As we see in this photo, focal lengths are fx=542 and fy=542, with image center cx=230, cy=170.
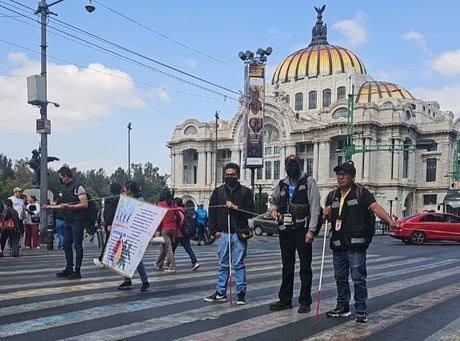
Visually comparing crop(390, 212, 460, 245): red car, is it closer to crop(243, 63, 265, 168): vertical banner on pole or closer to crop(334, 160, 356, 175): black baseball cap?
crop(243, 63, 265, 168): vertical banner on pole

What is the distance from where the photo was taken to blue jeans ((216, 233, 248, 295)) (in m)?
7.21

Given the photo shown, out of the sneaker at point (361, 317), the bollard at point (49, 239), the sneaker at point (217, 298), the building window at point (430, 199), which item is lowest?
the building window at point (430, 199)

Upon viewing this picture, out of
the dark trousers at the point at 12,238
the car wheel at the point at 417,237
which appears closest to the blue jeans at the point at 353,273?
the dark trousers at the point at 12,238

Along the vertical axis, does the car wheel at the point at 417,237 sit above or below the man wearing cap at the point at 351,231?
below

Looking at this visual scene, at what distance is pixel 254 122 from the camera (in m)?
41.2

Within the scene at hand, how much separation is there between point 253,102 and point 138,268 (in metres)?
33.3

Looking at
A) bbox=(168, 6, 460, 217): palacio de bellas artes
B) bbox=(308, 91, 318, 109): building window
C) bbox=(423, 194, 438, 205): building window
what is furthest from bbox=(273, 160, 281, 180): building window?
bbox=(423, 194, 438, 205): building window

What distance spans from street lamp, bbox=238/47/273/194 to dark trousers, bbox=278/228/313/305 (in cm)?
3381

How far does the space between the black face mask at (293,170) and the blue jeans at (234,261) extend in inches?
46.3

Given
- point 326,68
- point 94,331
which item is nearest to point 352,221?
point 94,331

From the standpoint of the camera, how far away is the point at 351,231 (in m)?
6.20

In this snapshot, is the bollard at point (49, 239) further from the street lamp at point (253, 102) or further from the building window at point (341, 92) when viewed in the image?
the building window at point (341, 92)

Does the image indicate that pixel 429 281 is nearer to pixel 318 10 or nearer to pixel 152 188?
pixel 318 10

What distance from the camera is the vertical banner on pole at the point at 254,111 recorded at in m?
40.5
